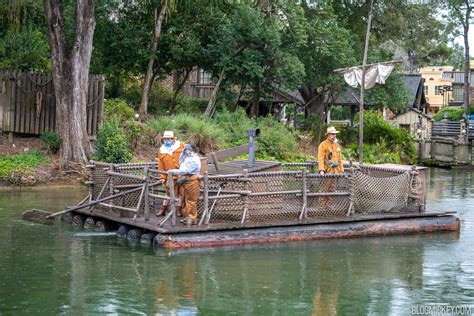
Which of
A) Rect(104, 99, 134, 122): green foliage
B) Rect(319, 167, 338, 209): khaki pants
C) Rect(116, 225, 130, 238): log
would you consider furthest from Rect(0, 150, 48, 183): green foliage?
Rect(319, 167, 338, 209): khaki pants

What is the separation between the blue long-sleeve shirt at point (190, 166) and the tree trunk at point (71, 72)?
1075 cm

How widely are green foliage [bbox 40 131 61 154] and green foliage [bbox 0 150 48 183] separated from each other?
412 millimetres

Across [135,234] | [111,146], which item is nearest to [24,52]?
[111,146]

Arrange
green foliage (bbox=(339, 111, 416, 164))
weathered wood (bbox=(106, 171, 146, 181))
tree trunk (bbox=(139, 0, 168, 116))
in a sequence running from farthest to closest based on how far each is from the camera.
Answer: green foliage (bbox=(339, 111, 416, 164)) < tree trunk (bbox=(139, 0, 168, 116)) < weathered wood (bbox=(106, 171, 146, 181))

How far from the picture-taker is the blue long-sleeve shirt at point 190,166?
1795 cm

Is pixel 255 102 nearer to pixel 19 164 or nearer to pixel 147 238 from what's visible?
pixel 19 164

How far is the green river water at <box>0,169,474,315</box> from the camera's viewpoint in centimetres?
1409

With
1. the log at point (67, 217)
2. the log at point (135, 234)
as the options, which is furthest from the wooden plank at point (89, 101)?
the log at point (135, 234)

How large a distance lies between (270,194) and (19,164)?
457 inches

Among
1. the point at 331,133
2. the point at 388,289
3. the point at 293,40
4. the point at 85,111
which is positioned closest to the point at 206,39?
the point at 293,40

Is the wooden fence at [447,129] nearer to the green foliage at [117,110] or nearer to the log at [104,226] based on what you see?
the green foliage at [117,110]

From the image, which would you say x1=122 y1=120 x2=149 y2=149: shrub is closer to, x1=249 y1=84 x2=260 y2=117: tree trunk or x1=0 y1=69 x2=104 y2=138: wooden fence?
x1=0 y1=69 x2=104 y2=138: wooden fence

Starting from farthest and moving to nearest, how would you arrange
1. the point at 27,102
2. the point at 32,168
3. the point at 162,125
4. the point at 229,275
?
1. the point at 162,125
2. the point at 27,102
3. the point at 32,168
4. the point at 229,275

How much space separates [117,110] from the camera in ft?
106
